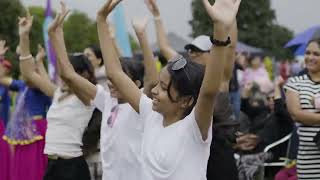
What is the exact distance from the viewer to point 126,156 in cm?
423

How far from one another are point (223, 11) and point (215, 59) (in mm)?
211

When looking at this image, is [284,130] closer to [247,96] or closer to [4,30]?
[247,96]

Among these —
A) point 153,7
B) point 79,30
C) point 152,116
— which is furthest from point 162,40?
point 79,30

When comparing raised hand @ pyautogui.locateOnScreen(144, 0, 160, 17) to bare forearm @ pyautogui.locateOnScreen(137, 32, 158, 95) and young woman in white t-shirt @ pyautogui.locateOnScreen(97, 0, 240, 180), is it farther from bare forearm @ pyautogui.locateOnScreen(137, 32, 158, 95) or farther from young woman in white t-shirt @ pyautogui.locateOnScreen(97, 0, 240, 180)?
young woman in white t-shirt @ pyautogui.locateOnScreen(97, 0, 240, 180)

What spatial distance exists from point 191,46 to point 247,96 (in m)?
4.50

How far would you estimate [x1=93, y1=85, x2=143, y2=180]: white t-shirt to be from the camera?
4211 mm

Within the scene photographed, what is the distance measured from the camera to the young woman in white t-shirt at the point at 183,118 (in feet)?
9.39

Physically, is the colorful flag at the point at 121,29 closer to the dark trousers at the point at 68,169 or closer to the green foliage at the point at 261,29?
the dark trousers at the point at 68,169

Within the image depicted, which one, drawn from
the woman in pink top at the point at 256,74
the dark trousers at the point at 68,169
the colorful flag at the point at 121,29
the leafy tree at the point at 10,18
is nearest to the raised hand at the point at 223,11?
the dark trousers at the point at 68,169

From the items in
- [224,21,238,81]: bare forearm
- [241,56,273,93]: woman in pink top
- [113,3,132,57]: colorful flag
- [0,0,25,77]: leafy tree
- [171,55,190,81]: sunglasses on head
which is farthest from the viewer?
[0,0,25,77]: leafy tree

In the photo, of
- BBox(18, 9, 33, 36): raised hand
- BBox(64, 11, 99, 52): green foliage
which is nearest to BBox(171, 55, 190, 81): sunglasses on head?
BBox(18, 9, 33, 36): raised hand

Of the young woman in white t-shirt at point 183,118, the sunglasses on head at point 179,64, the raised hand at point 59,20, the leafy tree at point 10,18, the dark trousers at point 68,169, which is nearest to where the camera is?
the young woman in white t-shirt at point 183,118

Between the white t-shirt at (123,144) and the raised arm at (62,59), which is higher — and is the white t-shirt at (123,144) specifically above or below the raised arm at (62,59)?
below

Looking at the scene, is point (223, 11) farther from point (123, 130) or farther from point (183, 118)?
point (123, 130)
